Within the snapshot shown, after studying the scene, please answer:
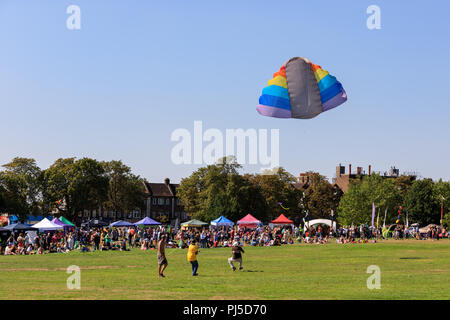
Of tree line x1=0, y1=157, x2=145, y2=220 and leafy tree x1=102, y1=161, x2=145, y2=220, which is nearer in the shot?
tree line x1=0, y1=157, x2=145, y2=220

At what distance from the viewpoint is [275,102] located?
2936cm

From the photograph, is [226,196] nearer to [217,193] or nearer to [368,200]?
[217,193]

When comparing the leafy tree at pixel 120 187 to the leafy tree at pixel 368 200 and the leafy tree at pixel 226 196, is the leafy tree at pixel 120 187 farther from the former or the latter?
the leafy tree at pixel 368 200

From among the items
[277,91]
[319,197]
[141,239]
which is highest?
[277,91]

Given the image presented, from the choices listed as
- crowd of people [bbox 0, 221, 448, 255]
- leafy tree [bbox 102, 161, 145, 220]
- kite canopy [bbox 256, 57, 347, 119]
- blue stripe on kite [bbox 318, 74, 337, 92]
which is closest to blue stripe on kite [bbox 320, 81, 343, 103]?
kite canopy [bbox 256, 57, 347, 119]

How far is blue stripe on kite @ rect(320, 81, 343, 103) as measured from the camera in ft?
94.6

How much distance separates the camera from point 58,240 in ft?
173

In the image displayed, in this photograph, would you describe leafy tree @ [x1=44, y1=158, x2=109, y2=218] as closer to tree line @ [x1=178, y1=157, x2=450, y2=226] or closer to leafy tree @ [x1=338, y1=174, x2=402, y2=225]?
tree line @ [x1=178, y1=157, x2=450, y2=226]

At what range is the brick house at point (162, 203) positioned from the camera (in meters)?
150

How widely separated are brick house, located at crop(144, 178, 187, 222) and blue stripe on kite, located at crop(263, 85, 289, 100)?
121528 mm

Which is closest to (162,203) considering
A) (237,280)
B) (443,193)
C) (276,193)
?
(276,193)

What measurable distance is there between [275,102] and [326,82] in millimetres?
2566
